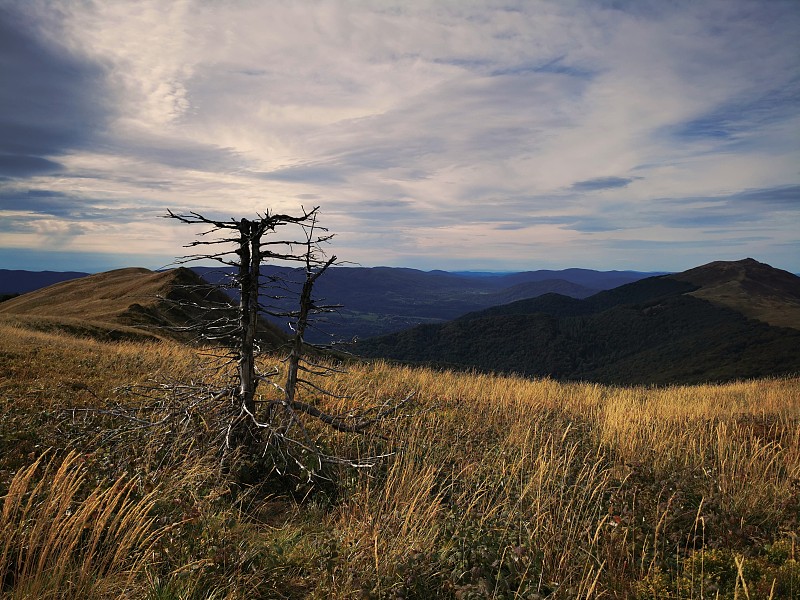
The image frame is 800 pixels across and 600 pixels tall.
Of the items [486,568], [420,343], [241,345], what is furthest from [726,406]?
[420,343]

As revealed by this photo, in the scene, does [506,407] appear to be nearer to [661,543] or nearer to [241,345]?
[661,543]

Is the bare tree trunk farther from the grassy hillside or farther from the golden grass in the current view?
the golden grass

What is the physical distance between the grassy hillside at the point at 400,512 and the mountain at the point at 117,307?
53.8ft

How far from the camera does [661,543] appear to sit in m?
4.75

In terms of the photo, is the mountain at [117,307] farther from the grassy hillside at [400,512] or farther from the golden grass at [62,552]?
the golden grass at [62,552]

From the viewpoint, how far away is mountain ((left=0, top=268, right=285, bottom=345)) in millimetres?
23781

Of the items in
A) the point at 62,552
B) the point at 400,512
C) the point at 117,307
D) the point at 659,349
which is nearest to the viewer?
the point at 62,552

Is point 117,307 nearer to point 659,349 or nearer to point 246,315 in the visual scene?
point 246,315

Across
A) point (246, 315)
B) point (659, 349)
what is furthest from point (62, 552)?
point (659, 349)

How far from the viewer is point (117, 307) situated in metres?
32.2

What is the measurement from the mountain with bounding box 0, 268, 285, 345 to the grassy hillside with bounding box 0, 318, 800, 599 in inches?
646

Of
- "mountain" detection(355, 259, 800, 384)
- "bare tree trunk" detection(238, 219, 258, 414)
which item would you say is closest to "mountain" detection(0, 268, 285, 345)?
"bare tree trunk" detection(238, 219, 258, 414)

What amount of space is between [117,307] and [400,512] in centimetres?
3357

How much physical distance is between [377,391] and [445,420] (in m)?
A: 2.40
